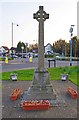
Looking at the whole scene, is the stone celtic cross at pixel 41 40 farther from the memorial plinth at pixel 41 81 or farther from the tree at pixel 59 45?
the tree at pixel 59 45

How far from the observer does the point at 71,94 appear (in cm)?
1304

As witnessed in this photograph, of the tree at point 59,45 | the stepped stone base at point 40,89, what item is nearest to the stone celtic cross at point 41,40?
the stepped stone base at point 40,89

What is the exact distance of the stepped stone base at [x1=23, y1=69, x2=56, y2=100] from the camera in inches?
476

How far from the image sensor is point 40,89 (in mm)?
12258

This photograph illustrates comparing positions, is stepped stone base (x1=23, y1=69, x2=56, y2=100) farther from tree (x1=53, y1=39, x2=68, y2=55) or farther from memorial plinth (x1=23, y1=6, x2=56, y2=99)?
tree (x1=53, y1=39, x2=68, y2=55)

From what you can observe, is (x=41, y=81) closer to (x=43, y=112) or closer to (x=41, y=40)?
(x=41, y=40)

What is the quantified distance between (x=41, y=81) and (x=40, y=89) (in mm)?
388

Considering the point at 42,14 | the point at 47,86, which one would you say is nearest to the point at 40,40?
the point at 42,14

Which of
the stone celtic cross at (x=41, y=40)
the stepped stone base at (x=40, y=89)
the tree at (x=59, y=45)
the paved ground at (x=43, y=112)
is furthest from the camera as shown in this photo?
the tree at (x=59, y=45)

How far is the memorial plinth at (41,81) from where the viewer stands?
477 inches

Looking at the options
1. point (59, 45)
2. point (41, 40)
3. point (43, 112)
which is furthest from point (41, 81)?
point (59, 45)

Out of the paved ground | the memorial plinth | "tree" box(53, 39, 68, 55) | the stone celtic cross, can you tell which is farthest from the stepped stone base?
"tree" box(53, 39, 68, 55)

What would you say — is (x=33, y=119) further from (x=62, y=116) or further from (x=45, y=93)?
(x=45, y=93)

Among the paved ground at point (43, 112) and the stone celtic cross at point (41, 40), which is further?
the stone celtic cross at point (41, 40)
